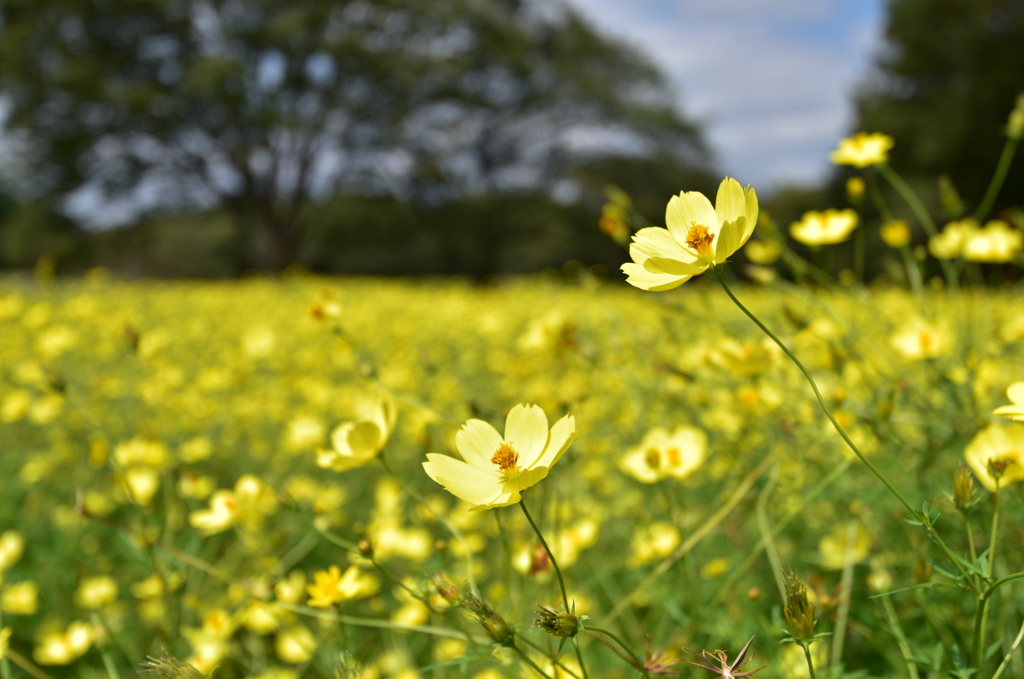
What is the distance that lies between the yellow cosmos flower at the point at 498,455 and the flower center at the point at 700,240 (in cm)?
17

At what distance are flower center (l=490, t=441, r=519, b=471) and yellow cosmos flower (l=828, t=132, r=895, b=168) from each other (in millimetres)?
975

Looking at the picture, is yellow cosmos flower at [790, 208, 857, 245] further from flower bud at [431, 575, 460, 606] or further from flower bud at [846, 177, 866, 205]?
flower bud at [431, 575, 460, 606]

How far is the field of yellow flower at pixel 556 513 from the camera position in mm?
642

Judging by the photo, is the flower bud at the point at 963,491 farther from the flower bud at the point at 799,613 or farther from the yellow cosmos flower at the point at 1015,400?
the flower bud at the point at 799,613

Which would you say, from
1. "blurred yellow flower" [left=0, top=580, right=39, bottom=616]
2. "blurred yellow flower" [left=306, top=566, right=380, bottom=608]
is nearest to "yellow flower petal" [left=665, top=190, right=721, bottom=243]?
"blurred yellow flower" [left=306, top=566, right=380, bottom=608]

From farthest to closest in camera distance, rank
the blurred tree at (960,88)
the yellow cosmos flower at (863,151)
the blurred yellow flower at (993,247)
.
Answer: the blurred tree at (960,88), the blurred yellow flower at (993,247), the yellow cosmos flower at (863,151)

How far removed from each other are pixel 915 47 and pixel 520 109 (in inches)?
361

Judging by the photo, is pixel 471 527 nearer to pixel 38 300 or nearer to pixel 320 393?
pixel 320 393

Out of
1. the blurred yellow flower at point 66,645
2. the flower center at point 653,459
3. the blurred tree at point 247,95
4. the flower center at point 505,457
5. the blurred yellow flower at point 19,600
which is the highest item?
the flower center at point 505,457

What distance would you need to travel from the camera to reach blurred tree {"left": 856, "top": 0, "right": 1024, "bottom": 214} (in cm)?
1158

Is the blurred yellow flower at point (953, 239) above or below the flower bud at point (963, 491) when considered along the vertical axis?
below

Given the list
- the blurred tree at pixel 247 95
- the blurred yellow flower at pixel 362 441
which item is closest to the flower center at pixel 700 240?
the blurred yellow flower at pixel 362 441

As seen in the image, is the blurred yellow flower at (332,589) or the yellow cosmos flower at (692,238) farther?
the blurred yellow flower at (332,589)

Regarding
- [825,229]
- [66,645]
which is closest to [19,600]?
[66,645]
